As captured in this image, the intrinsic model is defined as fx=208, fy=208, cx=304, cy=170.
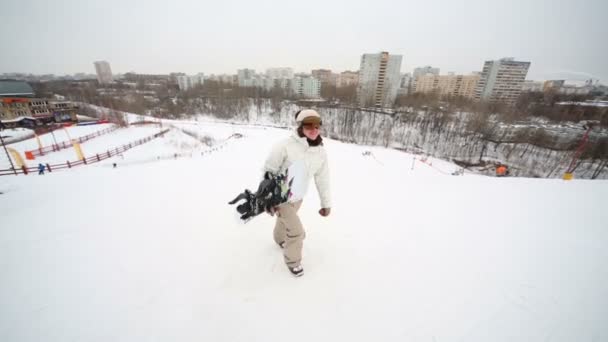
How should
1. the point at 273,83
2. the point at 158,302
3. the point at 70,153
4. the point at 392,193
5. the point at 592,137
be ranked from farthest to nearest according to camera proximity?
the point at 273,83 → the point at 592,137 → the point at 70,153 → the point at 392,193 → the point at 158,302

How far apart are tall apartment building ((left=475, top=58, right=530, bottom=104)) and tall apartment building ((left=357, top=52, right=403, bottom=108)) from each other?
18.1m

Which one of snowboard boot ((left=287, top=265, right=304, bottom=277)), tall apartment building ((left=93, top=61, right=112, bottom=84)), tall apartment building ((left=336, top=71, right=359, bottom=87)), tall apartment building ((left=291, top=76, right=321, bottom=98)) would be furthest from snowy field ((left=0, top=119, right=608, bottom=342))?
tall apartment building ((left=93, top=61, right=112, bottom=84))

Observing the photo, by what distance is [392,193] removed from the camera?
187 inches

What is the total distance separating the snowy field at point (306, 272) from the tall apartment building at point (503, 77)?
55.2 meters

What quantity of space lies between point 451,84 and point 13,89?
8469 cm

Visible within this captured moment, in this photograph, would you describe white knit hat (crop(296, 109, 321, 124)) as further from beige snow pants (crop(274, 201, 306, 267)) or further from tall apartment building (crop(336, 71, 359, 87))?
tall apartment building (crop(336, 71, 359, 87))

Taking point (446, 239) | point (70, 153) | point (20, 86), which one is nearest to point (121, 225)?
point (446, 239)

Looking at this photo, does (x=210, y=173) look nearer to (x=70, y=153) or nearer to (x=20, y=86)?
(x=70, y=153)

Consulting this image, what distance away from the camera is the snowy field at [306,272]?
175cm

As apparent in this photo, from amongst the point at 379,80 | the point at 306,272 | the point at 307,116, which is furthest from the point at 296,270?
the point at 379,80

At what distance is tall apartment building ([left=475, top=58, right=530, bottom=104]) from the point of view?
43.2 metres

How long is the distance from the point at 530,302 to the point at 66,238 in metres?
5.16

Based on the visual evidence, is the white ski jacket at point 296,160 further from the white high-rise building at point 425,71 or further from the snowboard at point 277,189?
the white high-rise building at point 425,71

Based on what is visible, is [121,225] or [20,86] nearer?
[121,225]
